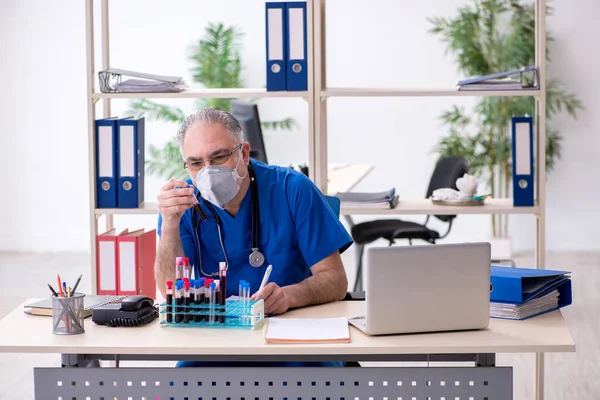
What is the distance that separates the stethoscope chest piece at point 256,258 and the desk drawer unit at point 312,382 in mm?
487

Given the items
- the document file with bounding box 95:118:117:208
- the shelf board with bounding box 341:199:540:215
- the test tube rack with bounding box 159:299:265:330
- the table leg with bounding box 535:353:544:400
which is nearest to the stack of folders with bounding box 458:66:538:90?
the shelf board with bounding box 341:199:540:215

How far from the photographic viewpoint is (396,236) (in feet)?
16.1

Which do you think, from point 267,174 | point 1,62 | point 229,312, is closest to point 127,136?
point 267,174

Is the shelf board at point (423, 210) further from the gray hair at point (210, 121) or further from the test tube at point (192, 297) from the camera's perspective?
the test tube at point (192, 297)

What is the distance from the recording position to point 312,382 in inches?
88.9

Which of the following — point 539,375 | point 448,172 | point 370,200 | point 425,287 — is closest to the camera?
point 425,287

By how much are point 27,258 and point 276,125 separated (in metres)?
2.26

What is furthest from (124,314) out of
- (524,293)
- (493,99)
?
(493,99)

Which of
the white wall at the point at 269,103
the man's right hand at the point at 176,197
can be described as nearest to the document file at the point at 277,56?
the man's right hand at the point at 176,197

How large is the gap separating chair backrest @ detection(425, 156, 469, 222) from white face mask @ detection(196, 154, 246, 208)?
2.74 metres

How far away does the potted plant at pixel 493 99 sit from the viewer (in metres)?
6.50

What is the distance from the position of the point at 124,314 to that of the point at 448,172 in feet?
10.9

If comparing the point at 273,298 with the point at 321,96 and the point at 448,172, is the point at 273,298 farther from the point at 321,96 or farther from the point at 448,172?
the point at 448,172

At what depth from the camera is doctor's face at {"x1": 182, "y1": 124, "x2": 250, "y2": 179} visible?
2.55 metres
